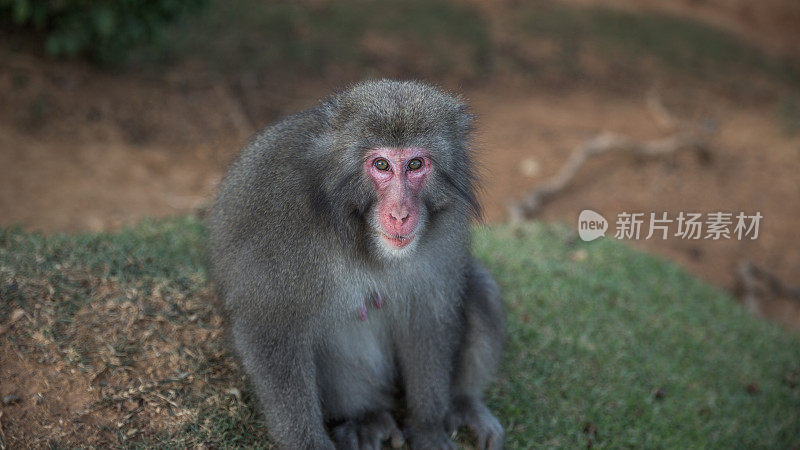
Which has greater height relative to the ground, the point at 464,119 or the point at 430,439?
the point at 464,119

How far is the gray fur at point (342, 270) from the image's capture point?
2.91 meters

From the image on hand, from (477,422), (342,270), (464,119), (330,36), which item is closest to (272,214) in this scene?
(342,270)

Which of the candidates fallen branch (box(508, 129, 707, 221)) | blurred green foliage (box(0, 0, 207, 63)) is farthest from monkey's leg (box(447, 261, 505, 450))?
blurred green foliage (box(0, 0, 207, 63))

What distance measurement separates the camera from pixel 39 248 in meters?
4.18

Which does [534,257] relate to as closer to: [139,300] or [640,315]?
[640,315]

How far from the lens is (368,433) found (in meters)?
3.44

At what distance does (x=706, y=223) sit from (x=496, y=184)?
7.78 feet

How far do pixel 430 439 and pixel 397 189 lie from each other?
4.47 ft

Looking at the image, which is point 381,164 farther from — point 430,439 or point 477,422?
point 477,422

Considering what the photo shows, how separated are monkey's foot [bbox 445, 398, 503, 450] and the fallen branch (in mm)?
3767

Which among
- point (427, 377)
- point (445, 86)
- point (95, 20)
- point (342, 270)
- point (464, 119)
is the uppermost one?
point (95, 20)

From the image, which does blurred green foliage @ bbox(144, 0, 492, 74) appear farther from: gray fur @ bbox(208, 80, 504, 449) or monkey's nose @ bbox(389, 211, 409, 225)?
monkey's nose @ bbox(389, 211, 409, 225)

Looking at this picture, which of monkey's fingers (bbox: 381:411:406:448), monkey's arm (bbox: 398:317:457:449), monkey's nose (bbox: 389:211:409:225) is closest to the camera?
monkey's nose (bbox: 389:211:409:225)

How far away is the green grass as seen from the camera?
148 inches
